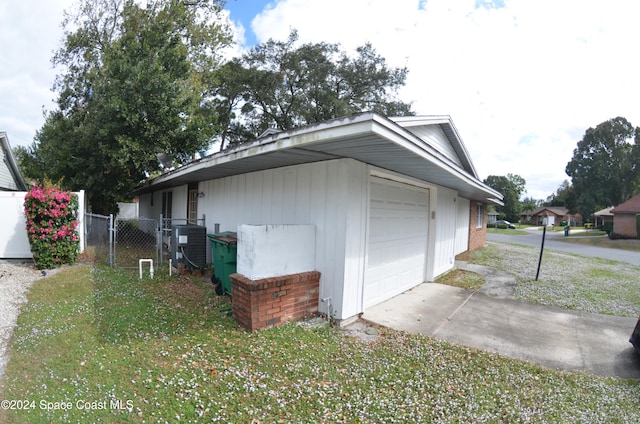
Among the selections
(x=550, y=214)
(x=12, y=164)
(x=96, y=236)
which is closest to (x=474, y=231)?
(x=96, y=236)

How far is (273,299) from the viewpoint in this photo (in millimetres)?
4148

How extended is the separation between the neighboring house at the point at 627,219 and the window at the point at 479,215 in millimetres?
17848

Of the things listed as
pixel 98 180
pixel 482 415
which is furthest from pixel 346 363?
pixel 98 180

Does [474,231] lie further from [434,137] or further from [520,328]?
[520,328]

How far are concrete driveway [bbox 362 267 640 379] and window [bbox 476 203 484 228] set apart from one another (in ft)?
32.4

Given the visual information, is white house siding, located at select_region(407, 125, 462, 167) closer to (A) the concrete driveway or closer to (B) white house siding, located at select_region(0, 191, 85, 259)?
(A) the concrete driveway

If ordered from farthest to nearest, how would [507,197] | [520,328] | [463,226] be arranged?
[507,197]
[463,226]
[520,328]

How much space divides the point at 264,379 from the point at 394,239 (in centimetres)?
370

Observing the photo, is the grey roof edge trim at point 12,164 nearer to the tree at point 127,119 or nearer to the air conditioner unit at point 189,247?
the tree at point 127,119

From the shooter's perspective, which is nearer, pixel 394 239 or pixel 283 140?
pixel 283 140

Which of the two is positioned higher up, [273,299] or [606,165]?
[606,165]

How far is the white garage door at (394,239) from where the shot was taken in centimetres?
525

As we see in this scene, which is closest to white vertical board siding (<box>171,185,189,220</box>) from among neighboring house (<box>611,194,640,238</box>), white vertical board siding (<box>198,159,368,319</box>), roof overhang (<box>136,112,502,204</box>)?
roof overhang (<box>136,112,502,204</box>)

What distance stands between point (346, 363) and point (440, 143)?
6450 millimetres
